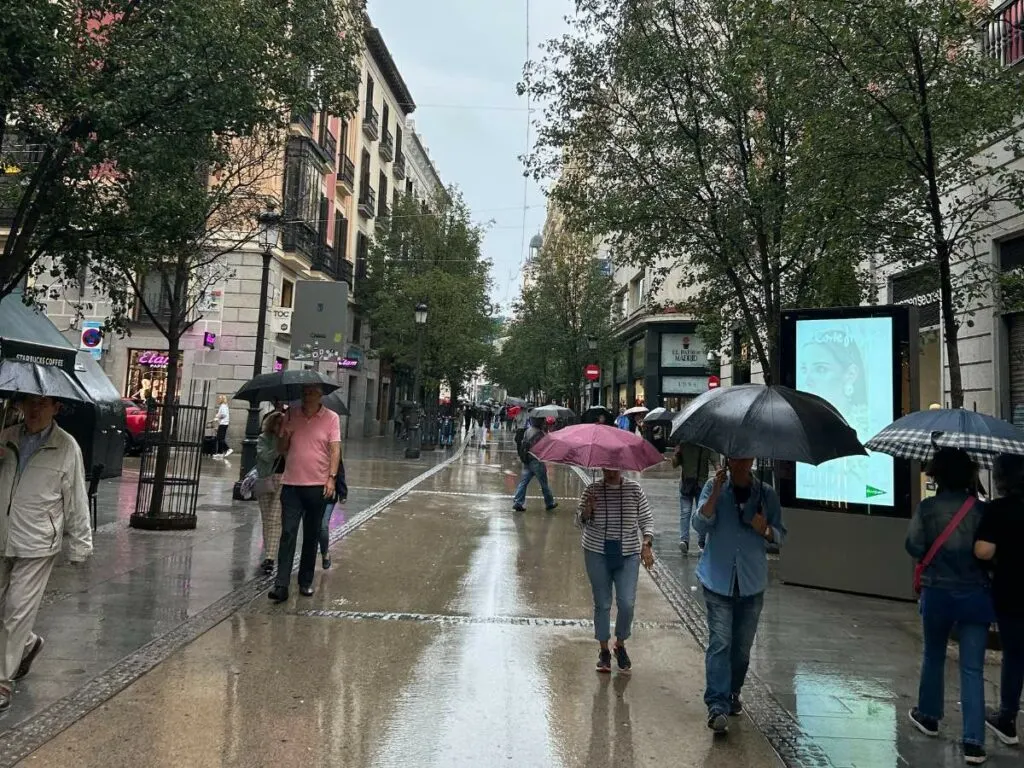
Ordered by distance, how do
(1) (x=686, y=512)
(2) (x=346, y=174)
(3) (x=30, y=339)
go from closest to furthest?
(3) (x=30, y=339) < (1) (x=686, y=512) < (2) (x=346, y=174)

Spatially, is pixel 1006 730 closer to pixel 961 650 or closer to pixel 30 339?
pixel 961 650

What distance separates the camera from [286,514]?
6.47 meters

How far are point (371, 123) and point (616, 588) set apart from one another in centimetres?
3379

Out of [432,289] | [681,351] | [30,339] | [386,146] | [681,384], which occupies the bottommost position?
[30,339]

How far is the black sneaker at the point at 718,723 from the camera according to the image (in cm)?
398

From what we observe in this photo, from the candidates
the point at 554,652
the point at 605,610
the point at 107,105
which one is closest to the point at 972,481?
the point at 605,610

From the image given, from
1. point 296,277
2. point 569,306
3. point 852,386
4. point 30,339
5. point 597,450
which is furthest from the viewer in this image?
point 569,306

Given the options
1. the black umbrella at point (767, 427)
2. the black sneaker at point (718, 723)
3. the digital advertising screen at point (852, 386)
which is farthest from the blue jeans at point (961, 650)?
the digital advertising screen at point (852, 386)

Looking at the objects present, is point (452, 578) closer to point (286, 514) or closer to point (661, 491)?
point (286, 514)

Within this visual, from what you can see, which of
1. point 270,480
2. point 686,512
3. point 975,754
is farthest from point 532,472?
point 975,754

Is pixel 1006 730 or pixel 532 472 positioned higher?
pixel 532 472

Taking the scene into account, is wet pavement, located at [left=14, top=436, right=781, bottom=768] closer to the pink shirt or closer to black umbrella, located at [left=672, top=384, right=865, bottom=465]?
the pink shirt

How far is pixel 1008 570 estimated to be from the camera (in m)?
3.99

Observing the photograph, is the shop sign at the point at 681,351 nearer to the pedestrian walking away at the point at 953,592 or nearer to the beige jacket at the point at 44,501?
the pedestrian walking away at the point at 953,592
